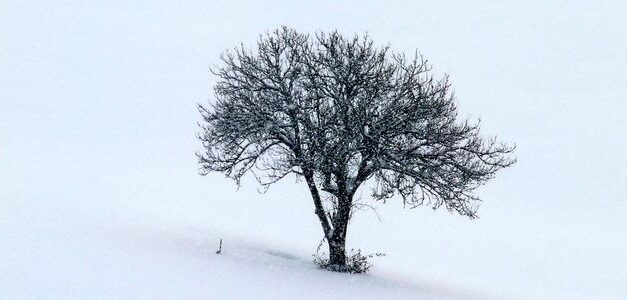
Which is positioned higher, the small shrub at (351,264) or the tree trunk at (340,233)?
the tree trunk at (340,233)

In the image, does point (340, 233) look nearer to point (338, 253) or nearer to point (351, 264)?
point (338, 253)

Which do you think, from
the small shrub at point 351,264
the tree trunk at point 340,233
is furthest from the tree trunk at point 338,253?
the small shrub at point 351,264

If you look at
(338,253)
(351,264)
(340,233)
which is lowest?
(351,264)

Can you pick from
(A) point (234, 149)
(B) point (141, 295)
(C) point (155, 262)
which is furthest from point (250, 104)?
(B) point (141, 295)

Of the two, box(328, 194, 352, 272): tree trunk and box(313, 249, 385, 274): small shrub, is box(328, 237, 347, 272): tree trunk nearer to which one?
box(328, 194, 352, 272): tree trunk

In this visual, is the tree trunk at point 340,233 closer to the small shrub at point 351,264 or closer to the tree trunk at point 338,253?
the tree trunk at point 338,253

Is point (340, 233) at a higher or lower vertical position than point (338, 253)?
higher

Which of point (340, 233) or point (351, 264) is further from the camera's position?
point (351, 264)

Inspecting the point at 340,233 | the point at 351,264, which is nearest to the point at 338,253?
the point at 340,233

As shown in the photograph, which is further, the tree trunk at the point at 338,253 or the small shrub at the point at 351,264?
the tree trunk at the point at 338,253

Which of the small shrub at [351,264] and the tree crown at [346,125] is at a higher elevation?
the tree crown at [346,125]

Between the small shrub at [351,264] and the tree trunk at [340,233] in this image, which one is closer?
the small shrub at [351,264]

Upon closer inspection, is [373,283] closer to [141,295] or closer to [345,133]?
[345,133]

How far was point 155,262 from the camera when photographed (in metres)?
20.3
